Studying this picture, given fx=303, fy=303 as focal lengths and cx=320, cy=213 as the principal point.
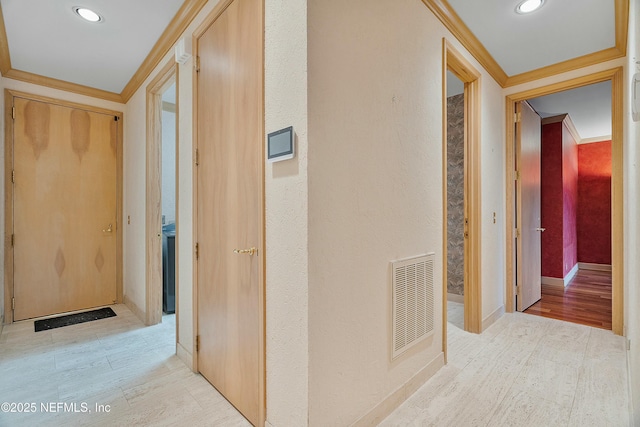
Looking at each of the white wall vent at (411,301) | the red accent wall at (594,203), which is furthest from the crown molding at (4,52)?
the red accent wall at (594,203)

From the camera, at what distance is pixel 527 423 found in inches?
62.4

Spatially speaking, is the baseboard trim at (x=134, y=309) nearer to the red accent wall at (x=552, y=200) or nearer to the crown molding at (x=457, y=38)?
the crown molding at (x=457, y=38)

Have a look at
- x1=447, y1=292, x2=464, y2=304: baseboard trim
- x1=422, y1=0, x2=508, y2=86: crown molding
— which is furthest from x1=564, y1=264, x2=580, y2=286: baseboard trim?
x1=422, y1=0, x2=508, y2=86: crown molding

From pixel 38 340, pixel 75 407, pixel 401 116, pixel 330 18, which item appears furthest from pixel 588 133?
pixel 38 340

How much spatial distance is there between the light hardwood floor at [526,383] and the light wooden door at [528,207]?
74cm

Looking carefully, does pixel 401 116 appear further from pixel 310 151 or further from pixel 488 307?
pixel 488 307

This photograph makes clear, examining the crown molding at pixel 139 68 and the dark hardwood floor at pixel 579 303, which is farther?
the dark hardwood floor at pixel 579 303

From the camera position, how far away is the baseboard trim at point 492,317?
2839 mm

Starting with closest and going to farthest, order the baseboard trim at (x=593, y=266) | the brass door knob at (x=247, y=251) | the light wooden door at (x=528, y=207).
A: 1. the brass door knob at (x=247, y=251)
2. the light wooden door at (x=528, y=207)
3. the baseboard trim at (x=593, y=266)

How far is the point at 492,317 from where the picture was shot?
3.00 meters

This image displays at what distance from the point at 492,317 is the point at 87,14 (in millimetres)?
4272

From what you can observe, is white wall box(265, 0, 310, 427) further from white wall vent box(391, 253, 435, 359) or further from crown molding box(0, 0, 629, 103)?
crown molding box(0, 0, 629, 103)

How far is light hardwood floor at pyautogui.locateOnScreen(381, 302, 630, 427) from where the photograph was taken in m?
1.63

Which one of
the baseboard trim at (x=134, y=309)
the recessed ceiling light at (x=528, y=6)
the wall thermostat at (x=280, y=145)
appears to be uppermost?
the recessed ceiling light at (x=528, y=6)
